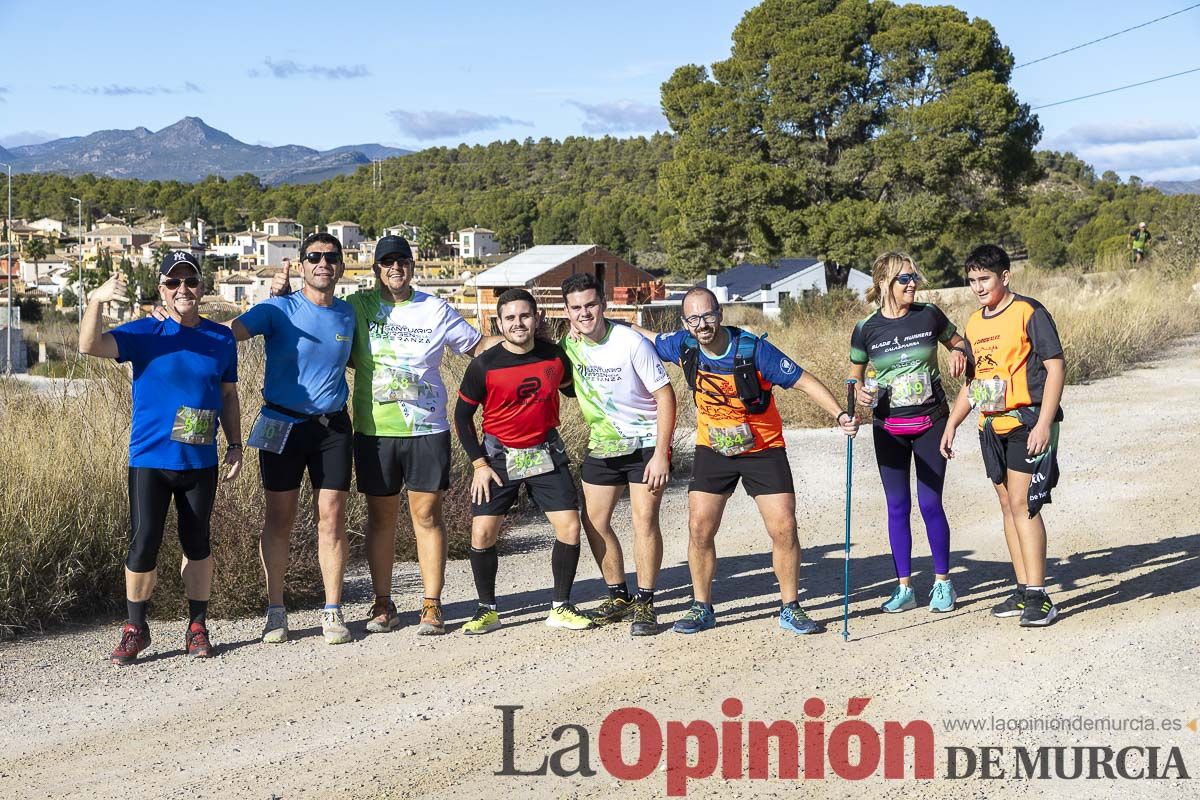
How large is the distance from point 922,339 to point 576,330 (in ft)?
5.89

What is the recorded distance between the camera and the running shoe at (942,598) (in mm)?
6703

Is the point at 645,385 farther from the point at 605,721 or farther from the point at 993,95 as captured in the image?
the point at 993,95

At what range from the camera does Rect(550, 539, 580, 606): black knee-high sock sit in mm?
6695

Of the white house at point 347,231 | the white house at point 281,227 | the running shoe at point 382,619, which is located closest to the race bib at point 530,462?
the running shoe at point 382,619

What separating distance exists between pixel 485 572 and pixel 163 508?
1644 mm

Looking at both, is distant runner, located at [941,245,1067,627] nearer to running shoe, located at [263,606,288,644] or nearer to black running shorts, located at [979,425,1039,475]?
black running shorts, located at [979,425,1039,475]

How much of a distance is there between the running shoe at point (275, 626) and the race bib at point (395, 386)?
4.05ft

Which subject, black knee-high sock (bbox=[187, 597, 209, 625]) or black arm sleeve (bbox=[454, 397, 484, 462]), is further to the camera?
black arm sleeve (bbox=[454, 397, 484, 462])

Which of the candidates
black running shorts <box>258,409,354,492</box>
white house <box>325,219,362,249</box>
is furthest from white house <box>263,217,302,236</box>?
black running shorts <box>258,409,354,492</box>

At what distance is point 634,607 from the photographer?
6637mm

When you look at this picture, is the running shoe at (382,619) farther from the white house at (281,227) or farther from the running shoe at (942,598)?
the white house at (281,227)

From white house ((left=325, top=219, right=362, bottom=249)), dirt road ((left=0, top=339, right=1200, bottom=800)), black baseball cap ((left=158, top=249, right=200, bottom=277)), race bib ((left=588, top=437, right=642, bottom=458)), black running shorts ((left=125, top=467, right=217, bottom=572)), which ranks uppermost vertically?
white house ((left=325, top=219, right=362, bottom=249))

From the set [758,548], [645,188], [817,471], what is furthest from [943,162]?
[645,188]

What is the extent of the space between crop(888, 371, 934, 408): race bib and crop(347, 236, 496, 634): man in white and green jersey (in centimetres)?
225
